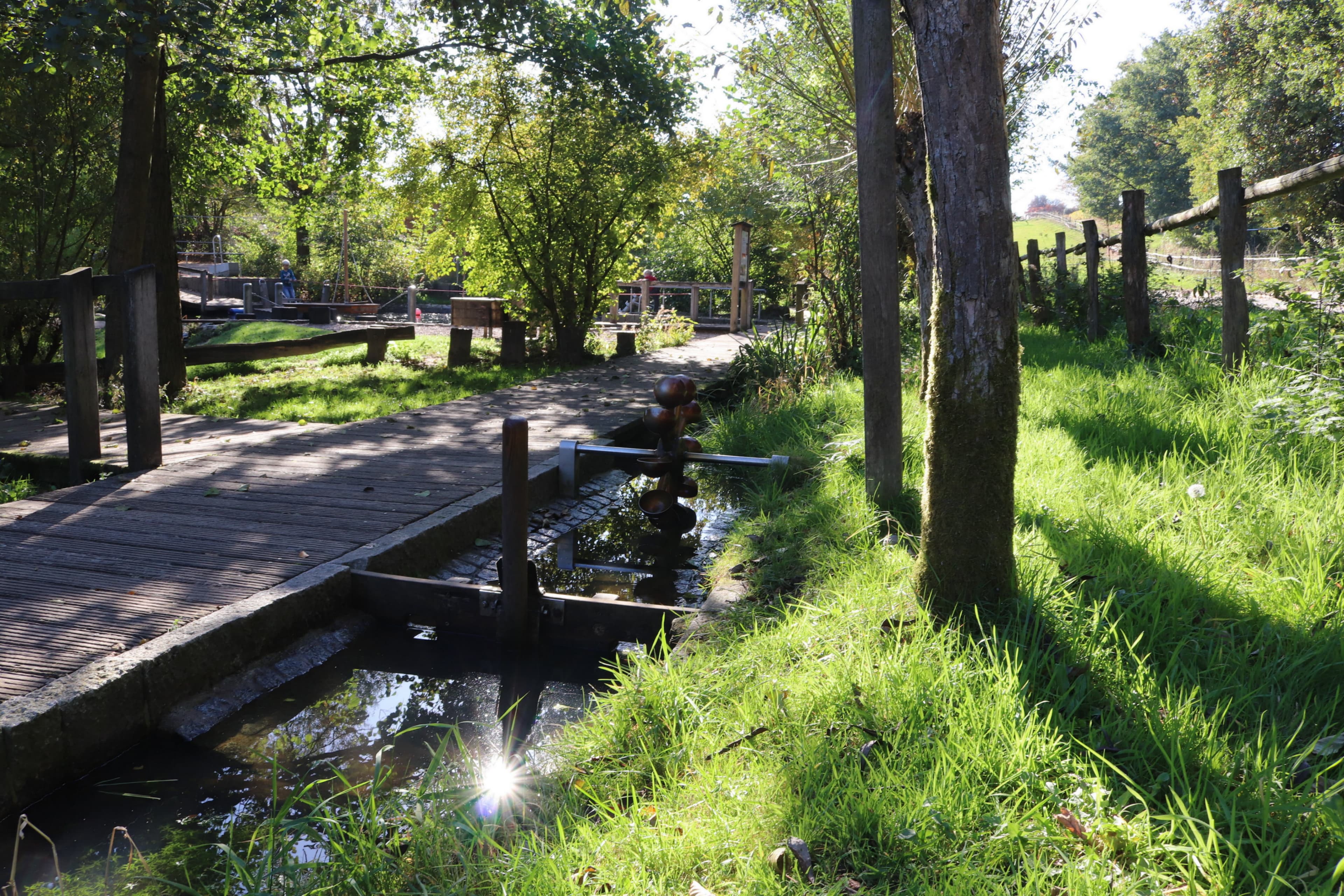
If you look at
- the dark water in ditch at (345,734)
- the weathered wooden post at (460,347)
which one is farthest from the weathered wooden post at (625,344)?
the dark water in ditch at (345,734)

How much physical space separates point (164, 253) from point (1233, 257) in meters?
10.3

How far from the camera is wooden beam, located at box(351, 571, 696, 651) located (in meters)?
4.11

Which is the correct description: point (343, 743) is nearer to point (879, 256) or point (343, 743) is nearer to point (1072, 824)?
point (1072, 824)

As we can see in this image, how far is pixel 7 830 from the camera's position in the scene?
8.78ft

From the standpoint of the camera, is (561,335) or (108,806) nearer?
(108,806)

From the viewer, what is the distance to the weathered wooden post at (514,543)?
13.3 feet

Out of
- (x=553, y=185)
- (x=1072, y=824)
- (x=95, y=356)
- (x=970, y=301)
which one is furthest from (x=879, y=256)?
(x=553, y=185)

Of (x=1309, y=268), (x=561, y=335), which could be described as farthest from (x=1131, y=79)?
(x=1309, y=268)

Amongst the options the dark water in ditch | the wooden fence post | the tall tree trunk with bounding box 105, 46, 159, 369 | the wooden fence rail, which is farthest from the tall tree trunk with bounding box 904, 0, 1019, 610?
the tall tree trunk with bounding box 105, 46, 159, 369

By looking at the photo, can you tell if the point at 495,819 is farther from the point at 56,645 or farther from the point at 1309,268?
the point at 1309,268

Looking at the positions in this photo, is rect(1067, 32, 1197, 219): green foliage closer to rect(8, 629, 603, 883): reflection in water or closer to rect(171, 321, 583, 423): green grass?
rect(171, 321, 583, 423): green grass

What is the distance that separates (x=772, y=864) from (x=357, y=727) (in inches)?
79.1

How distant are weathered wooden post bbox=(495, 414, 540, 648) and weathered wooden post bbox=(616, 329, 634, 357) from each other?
36.0 ft

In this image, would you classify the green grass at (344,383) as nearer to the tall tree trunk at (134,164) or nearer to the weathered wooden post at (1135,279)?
the tall tree trunk at (134,164)
